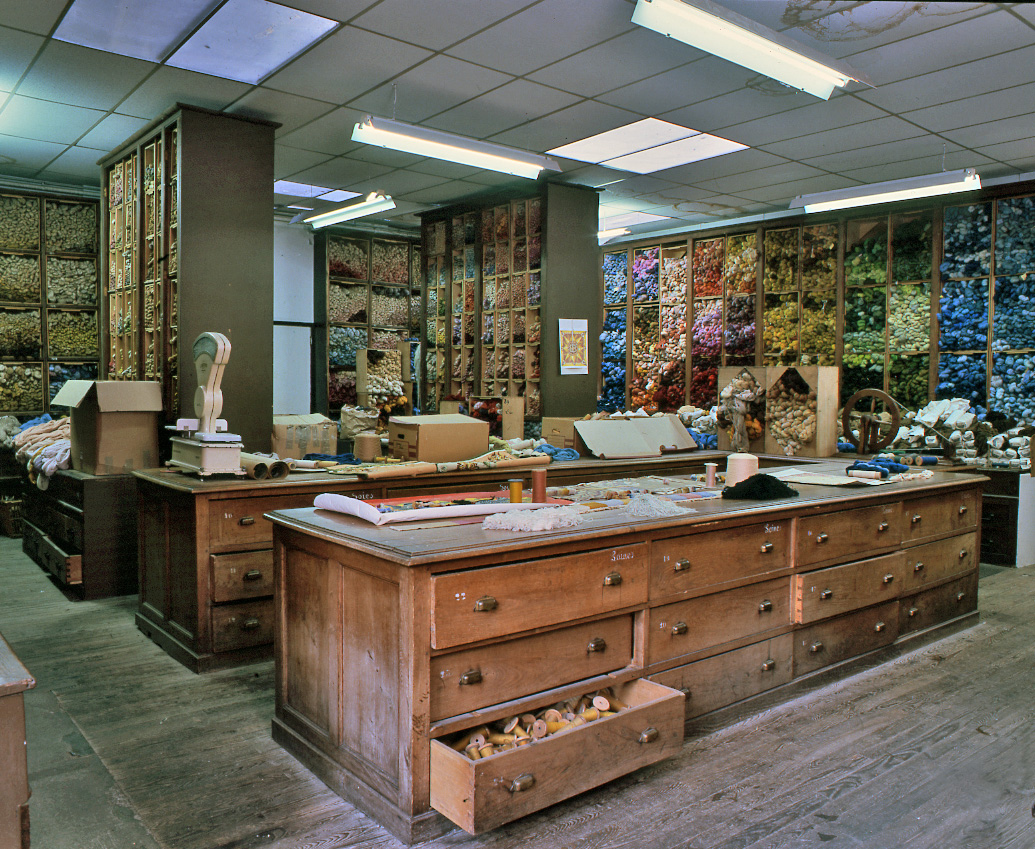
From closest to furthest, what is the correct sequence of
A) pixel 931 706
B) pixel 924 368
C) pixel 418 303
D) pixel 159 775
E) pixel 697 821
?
pixel 697 821 → pixel 159 775 → pixel 931 706 → pixel 924 368 → pixel 418 303

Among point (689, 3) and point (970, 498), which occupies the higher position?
point (689, 3)

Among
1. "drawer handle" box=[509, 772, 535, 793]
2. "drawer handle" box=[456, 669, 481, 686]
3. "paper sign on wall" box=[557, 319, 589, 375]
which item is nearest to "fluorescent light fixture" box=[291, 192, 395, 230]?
"paper sign on wall" box=[557, 319, 589, 375]

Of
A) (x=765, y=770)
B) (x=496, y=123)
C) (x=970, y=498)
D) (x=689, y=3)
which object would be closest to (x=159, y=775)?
(x=765, y=770)

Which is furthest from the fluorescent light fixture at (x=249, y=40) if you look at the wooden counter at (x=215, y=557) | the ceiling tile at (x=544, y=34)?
the wooden counter at (x=215, y=557)

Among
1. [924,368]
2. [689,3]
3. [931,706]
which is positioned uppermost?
[689,3]

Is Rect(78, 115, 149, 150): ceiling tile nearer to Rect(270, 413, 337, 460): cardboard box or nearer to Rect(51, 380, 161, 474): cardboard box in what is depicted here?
Rect(51, 380, 161, 474): cardboard box

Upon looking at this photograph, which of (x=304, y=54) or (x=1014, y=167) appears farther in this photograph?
(x=1014, y=167)

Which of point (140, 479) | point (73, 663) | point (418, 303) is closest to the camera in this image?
point (73, 663)

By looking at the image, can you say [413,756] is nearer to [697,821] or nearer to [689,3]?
[697,821]

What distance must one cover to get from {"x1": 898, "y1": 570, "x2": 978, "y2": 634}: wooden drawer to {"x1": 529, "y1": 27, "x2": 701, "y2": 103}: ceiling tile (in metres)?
3.30

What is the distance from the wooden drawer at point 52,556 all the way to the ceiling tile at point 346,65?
3362mm

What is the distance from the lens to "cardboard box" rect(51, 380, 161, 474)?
15.7ft

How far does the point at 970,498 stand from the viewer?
4.53m

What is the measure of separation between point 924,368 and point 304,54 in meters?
6.41
